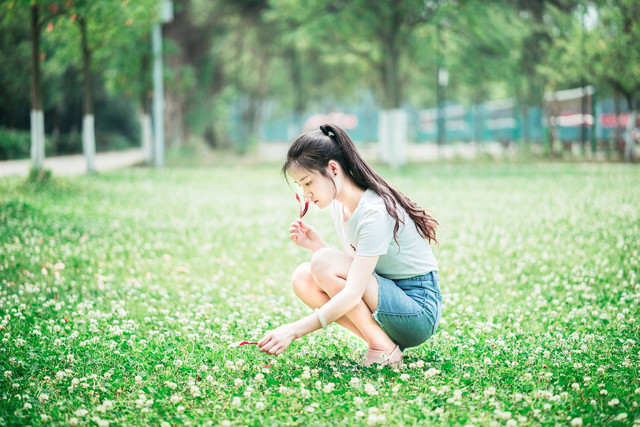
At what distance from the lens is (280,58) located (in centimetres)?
4697

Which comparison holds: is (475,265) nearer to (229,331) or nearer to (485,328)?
(485,328)

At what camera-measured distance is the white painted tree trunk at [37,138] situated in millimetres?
16734

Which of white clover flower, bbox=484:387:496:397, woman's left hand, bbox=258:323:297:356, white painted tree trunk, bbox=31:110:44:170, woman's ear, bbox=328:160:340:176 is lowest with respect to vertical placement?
white clover flower, bbox=484:387:496:397

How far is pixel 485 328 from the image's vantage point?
560 cm

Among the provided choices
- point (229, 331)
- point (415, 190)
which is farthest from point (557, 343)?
point (415, 190)

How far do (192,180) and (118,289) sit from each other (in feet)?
50.3

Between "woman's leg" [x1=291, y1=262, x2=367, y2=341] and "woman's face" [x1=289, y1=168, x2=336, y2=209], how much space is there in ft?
1.83

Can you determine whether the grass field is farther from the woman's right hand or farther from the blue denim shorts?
the woman's right hand

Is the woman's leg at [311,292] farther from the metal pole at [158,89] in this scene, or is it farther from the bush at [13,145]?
the bush at [13,145]

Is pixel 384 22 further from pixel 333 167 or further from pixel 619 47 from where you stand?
pixel 333 167

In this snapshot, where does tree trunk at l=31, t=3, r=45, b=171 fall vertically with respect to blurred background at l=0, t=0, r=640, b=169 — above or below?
below

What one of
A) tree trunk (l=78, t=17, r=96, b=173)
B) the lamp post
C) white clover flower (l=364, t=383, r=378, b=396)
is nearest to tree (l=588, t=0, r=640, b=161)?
the lamp post

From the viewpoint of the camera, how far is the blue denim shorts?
171 inches

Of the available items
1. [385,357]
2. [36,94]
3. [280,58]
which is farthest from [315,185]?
[280,58]
